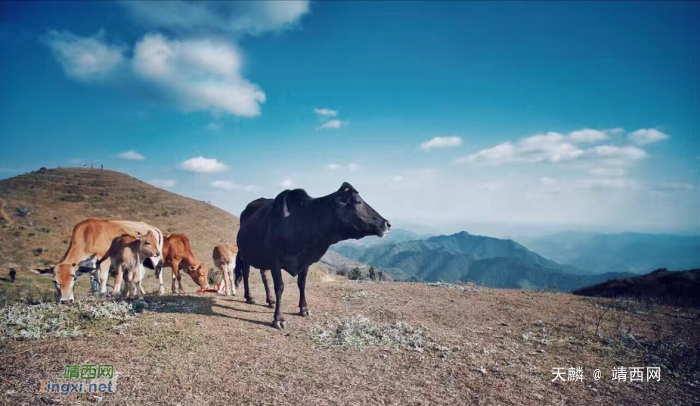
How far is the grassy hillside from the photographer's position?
29.6m

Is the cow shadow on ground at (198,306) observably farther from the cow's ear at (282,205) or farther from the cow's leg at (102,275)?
the cow's ear at (282,205)

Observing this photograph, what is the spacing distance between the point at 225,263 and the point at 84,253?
4743 mm

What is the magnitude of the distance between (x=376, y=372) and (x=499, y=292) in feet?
36.5

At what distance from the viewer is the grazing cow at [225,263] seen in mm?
13609

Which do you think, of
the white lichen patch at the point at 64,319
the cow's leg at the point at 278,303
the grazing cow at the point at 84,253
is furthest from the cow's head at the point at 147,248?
the cow's leg at the point at 278,303

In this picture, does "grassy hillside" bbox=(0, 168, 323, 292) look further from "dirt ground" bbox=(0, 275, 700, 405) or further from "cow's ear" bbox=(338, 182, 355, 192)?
"cow's ear" bbox=(338, 182, 355, 192)

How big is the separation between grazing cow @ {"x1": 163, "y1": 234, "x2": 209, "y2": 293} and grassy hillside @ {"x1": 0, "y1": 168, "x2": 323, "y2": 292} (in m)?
9.74

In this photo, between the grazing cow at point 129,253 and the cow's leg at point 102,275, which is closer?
the grazing cow at point 129,253

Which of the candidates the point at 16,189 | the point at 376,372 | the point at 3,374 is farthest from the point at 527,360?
the point at 16,189

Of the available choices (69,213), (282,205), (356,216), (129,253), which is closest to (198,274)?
(129,253)

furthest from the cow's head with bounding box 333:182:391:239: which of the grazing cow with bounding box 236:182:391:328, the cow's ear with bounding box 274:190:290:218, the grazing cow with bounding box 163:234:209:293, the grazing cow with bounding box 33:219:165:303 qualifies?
the grazing cow with bounding box 163:234:209:293

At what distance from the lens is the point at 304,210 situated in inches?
341

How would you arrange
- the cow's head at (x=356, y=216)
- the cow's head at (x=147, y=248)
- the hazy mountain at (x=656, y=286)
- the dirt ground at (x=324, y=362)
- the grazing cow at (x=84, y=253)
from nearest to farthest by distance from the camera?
1. the dirt ground at (x=324, y=362)
2. the cow's head at (x=356, y=216)
3. the grazing cow at (x=84, y=253)
4. the cow's head at (x=147, y=248)
5. the hazy mountain at (x=656, y=286)

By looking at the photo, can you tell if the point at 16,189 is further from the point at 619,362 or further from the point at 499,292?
the point at 619,362
